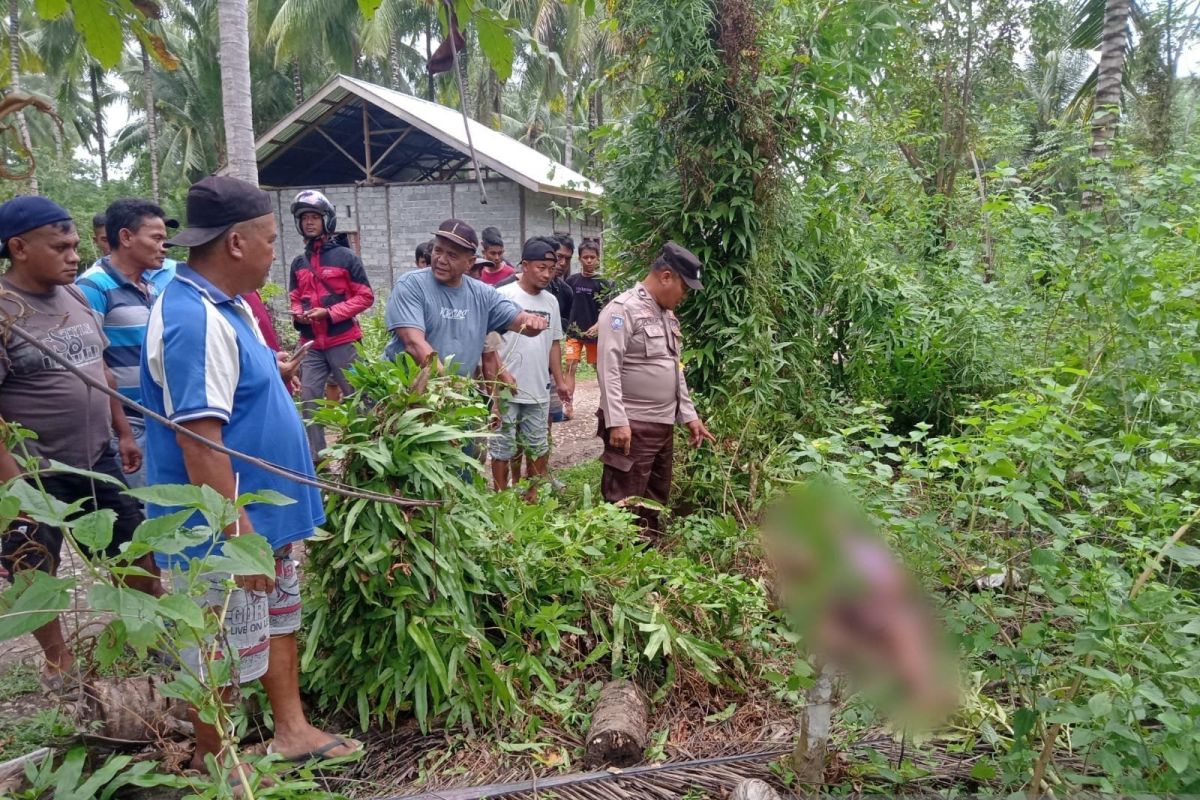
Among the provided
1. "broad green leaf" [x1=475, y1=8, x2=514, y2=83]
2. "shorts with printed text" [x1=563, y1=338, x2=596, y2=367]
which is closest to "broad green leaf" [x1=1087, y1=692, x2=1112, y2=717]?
"broad green leaf" [x1=475, y1=8, x2=514, y2=83]

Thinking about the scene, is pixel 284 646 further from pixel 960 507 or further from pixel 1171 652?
pixel 1171 652

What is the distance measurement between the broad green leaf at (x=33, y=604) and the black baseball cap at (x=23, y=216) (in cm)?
216

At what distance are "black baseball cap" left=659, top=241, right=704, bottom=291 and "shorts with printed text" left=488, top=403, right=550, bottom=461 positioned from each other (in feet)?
4.54

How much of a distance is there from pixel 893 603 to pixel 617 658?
63.6 inches

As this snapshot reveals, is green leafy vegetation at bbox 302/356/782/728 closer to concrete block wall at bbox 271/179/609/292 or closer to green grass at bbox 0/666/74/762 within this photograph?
green grass at bbox 0/666/74/762

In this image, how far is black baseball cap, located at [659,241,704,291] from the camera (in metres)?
4.24

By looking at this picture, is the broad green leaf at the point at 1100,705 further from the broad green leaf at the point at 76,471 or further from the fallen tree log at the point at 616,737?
the broad green leaf at the point at 76,471

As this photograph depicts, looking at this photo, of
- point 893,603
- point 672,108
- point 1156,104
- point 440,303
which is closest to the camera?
point 893,603

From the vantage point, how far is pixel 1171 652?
1913 mm

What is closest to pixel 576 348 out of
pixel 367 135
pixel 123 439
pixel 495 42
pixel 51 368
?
pixel 123 439

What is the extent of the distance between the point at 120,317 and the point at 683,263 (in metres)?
2.83

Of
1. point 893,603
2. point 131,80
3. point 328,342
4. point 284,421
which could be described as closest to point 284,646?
point 284,421

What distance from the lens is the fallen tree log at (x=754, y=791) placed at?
7.44 ft

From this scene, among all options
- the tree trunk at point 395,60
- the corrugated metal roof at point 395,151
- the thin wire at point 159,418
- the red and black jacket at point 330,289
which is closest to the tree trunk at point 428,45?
the tree trunk at point 395,60
